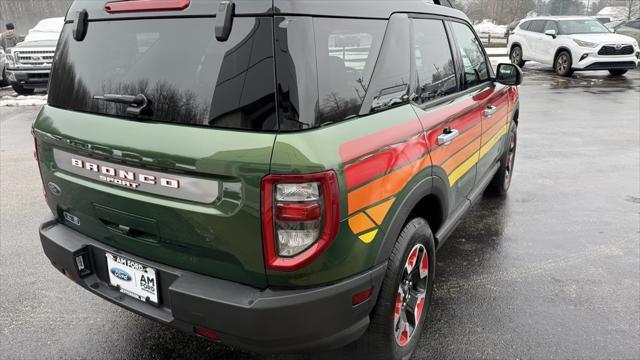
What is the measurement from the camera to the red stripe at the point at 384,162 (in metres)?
1.86

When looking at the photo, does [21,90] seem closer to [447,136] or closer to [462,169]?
[462,169]

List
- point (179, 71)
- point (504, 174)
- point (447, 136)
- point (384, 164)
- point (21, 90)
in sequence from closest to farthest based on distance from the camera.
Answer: point (179, 71) → point (384, 164) → point (447, 136) → point (504, 174) → point (21, 90)

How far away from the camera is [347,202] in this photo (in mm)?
1828

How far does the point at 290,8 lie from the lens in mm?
1761

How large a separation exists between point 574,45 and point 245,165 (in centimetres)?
1539

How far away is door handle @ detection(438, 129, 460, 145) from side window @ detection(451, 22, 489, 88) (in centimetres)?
68

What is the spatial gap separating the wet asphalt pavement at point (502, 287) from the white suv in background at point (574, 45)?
963cm

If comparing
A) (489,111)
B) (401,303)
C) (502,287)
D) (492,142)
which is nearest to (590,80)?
(492,142)

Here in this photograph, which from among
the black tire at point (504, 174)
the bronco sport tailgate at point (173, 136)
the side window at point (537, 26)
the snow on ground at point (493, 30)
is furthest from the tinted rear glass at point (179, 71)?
the snow on ground at point (493, 30)


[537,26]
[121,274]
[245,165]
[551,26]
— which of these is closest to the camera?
[245,165]

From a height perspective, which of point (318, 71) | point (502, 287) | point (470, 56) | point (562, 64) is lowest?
point (502, 287)

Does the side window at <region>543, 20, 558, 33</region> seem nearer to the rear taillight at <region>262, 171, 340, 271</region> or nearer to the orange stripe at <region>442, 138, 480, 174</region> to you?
the orange stripe at <region>442, 138, 480, 174</region>

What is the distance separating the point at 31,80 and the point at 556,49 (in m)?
15.0

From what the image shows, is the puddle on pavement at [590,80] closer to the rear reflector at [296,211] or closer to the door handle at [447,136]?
the door handle at [447,136]
